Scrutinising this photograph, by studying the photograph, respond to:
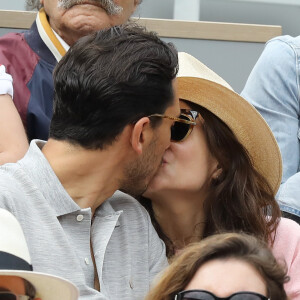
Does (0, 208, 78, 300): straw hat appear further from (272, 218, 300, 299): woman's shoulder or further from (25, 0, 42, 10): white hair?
(25, 0, 42, 10): white hair

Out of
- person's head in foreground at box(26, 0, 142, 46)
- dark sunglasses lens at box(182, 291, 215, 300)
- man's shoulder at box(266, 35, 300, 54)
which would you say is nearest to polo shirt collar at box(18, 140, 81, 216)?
dark sunglasses lens at box(182, 291, 215, 300)

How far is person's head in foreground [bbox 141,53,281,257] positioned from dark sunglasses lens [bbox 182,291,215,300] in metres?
0.99

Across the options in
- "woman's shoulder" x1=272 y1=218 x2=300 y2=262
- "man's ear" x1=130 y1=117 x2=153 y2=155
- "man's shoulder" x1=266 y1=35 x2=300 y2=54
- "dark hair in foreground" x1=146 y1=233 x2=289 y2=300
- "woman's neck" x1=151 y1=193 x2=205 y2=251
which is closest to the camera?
"dark hair in foreground" x1=146 y1=233 x2=289 y2=300

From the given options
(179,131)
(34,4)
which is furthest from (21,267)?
(34,4)

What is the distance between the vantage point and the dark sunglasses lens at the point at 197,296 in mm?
2477

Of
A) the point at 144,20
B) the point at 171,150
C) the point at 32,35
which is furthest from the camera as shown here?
the point at 144,20

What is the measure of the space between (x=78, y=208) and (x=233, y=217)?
742 millimetres

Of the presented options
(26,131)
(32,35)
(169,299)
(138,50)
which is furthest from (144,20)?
(169,299)

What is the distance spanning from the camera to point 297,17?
243 inches

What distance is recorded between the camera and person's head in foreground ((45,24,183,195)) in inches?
122

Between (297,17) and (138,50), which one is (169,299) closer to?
(138,50)

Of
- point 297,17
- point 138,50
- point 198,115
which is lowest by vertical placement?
point 297,17

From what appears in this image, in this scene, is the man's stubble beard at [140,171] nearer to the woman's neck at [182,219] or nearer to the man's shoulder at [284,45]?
the woman's neck at [182,219]

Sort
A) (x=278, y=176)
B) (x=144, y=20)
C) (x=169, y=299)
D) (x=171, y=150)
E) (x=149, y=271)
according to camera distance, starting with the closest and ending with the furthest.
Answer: (x=169, y=299), (x=149, y=271), (x=171, y=150), (x=278, y=176), (x=144, y=20)
